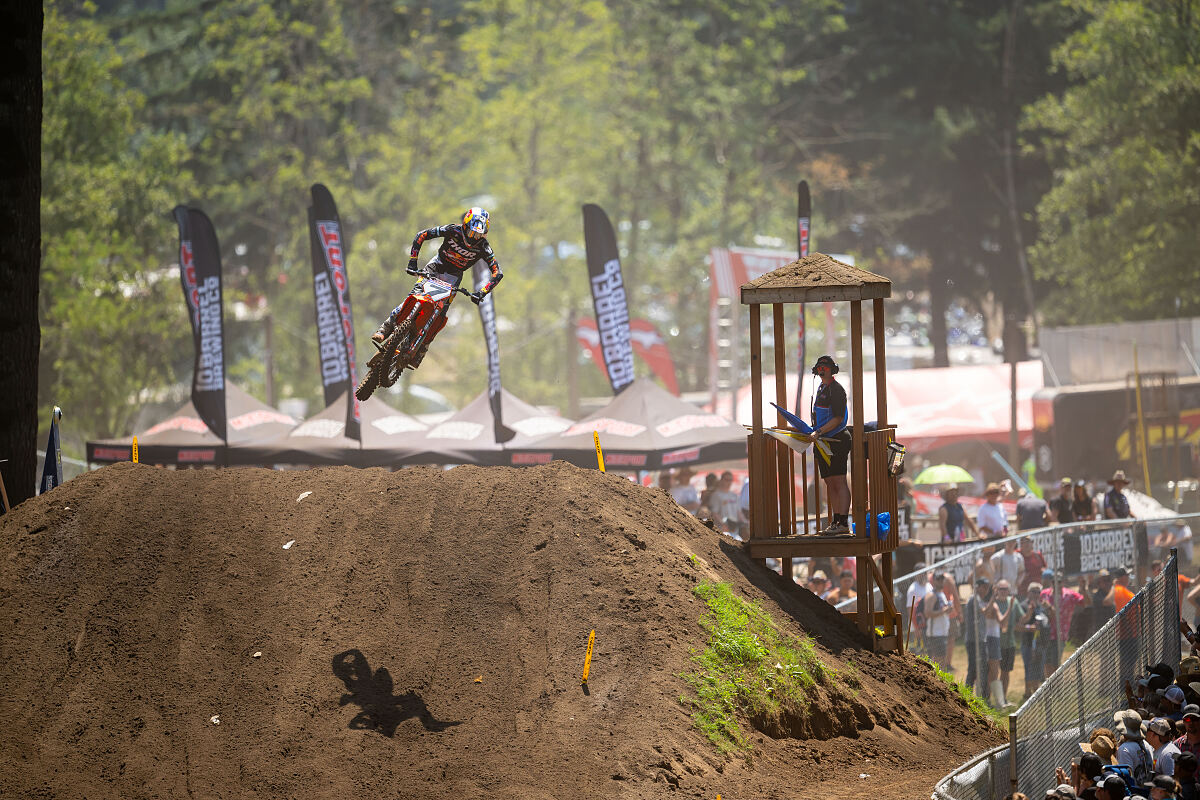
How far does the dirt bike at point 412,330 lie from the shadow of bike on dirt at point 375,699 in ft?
9.50

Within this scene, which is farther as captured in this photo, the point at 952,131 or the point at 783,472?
the point at 952,131

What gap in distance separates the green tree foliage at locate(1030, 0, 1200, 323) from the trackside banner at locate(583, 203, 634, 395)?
22.9 m

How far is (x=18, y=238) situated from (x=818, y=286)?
954 cm

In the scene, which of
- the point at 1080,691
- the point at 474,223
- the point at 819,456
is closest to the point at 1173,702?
the point at 1080,691

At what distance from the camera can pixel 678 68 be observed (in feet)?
179

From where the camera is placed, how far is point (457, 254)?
12.6 meters

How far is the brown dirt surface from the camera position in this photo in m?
9.35

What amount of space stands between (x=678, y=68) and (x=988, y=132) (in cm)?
1361

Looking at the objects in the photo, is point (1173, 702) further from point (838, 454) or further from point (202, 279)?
point (202, 279)

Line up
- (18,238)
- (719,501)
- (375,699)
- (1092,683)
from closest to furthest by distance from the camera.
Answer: (375,699), (1092,683), (18,238), (719,501)

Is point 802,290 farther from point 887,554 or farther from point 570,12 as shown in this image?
point 570,12

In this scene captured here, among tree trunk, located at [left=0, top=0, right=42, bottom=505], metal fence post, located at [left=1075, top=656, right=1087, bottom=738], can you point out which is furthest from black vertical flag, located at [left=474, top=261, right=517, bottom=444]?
metal fence post, located at [left=1075, top=656, right=1087, bottom=738]

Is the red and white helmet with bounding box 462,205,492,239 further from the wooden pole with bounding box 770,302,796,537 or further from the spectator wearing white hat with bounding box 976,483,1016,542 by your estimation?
the spectator wearing white hat with bounding box 976,483,1016,542

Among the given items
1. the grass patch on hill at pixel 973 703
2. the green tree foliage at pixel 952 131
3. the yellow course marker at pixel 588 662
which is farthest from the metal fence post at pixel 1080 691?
the green tree foliage at pixel 952 131
